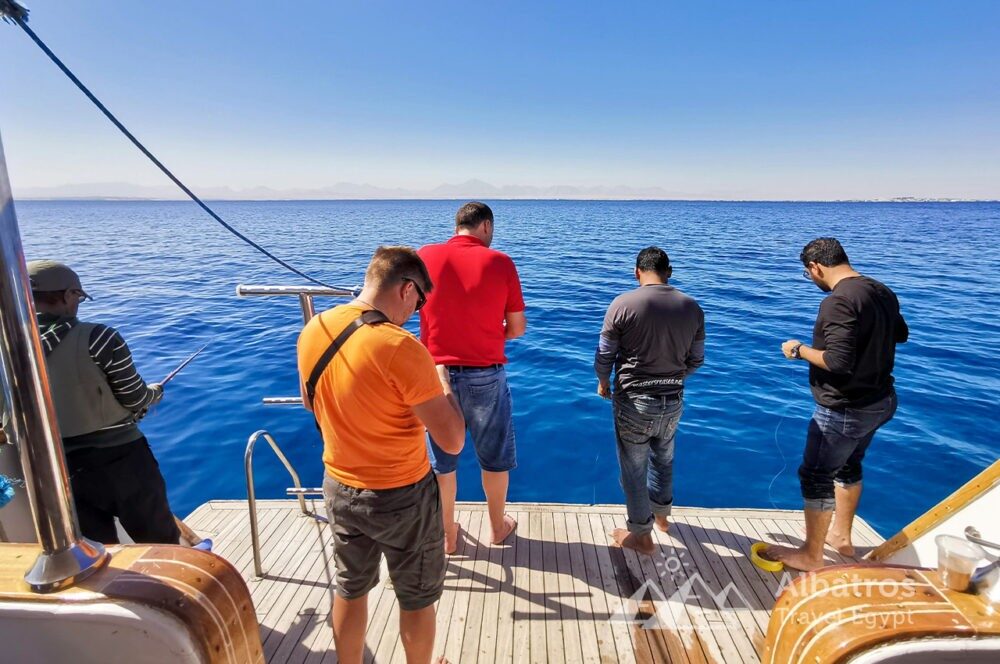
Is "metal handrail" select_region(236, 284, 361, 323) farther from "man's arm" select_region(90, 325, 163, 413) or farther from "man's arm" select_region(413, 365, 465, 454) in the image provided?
"man's arm" select_region(413, 365, 465, 454)

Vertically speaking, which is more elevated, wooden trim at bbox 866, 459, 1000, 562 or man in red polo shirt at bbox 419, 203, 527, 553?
man in red polo shirt at bbox 419, 203, 527, 553

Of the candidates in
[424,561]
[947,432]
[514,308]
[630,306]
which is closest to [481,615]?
[424,561]

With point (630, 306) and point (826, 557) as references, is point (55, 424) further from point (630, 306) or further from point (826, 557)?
point (826, 557)

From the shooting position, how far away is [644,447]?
3.13m

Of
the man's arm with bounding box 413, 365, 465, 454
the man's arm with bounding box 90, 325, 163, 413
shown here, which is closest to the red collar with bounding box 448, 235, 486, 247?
the man's arm with bounding box 413, 365, 465, 454

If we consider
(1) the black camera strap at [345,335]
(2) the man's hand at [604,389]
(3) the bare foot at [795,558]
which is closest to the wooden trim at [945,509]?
(3) the bare foot at [795,558]

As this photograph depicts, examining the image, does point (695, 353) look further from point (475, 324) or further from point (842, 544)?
point (842, 544)

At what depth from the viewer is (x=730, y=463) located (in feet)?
18.8

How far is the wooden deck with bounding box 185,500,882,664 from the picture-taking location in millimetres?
2555

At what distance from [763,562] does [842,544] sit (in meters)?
0.70

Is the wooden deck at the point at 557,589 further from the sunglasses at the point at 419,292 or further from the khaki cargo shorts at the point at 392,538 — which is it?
Answer: the sunglasses at the point at 419,292

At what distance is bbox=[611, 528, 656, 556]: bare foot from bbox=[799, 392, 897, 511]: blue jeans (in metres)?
1.05

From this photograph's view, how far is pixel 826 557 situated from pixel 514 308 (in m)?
2.89

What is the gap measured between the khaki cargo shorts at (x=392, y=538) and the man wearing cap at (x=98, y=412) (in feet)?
4.26
